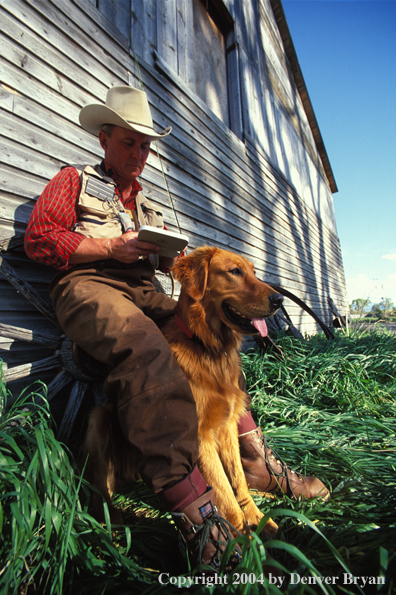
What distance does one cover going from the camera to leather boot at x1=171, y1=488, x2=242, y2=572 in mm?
1085

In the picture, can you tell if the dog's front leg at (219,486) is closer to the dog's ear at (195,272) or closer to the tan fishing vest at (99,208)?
the dog's ear at (195,272)

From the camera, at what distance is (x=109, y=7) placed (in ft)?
9.95

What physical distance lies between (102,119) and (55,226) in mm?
912

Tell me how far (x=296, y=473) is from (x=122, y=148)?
7.72 feet

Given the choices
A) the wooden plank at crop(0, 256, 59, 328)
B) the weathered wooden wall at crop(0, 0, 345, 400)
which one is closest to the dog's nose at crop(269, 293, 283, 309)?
the wooden plank at crop(0, 256, 59, 328)

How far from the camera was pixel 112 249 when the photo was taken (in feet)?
5.62

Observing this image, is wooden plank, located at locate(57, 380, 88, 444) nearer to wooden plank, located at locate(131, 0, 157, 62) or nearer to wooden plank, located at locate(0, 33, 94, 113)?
wooden plank, located at locate(0, 33, 94, 113)

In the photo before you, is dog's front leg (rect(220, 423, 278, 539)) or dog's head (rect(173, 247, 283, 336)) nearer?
dog's front leg (rect(220, 423, 278, 539))

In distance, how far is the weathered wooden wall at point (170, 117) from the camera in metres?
2.11

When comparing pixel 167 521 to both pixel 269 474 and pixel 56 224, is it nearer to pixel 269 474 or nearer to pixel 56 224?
pixel 269 474

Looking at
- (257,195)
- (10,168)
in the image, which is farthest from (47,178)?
(257,195)

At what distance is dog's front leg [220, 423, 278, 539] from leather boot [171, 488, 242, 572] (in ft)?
1.13

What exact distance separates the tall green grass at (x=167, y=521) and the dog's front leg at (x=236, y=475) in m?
0.14

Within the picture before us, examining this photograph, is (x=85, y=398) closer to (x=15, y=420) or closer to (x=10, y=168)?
(x=15, y=420)
